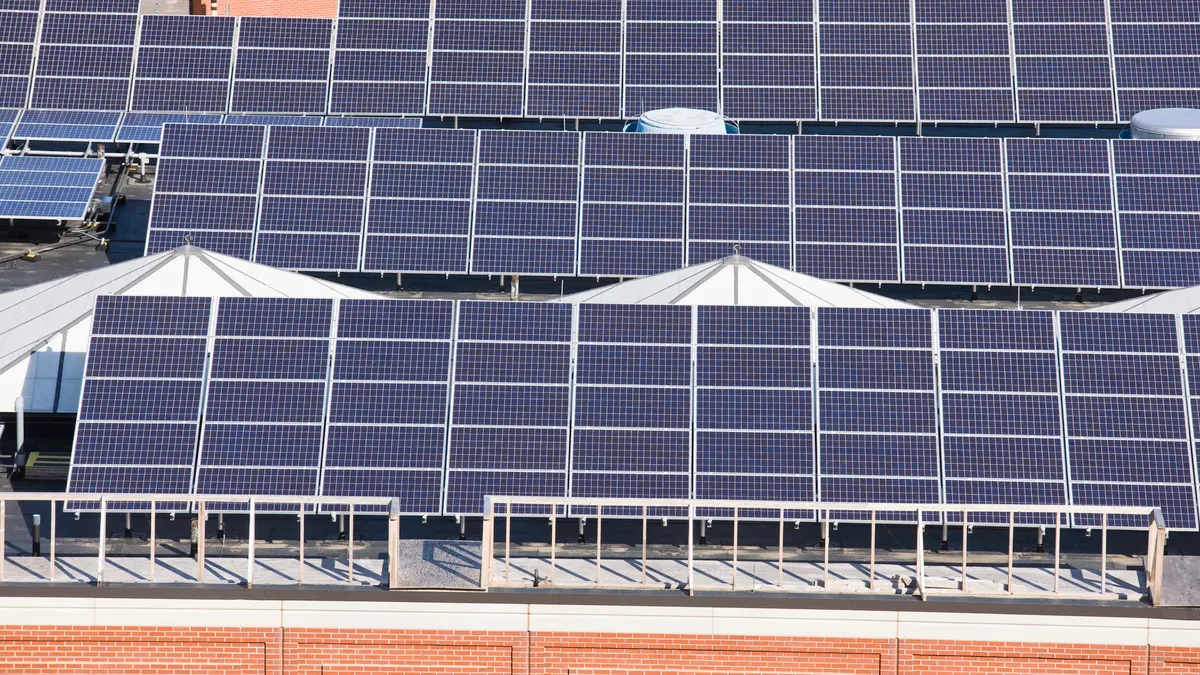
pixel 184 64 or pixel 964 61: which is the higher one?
pixel 964 61

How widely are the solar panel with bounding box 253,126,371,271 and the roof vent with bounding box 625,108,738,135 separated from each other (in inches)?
289

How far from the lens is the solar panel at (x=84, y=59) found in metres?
57.6

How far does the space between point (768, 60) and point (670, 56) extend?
2.83m

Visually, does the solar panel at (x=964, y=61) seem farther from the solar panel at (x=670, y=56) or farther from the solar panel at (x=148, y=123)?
the solar panel at (x=148, y=123)

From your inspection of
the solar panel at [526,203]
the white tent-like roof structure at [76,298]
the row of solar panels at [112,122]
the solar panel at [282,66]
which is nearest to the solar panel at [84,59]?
the row of solar panels at [112,122]

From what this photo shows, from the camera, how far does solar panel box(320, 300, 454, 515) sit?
112 ft

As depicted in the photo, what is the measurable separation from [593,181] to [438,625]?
792 inches

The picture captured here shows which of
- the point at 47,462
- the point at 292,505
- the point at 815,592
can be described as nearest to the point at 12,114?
the point at 47,462

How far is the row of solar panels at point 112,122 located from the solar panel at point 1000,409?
76.2 feet

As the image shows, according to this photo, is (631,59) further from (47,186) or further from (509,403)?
(509,403)

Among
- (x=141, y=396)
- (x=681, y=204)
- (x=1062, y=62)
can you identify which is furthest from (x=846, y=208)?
(x=141, y=396)

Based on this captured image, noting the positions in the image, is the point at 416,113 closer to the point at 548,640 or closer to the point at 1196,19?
the point at 1196,19

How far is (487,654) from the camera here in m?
29.6

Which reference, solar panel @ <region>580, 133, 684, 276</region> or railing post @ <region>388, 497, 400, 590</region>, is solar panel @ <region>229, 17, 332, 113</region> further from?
railing post @ <region>388, 497, 400, 590</region>
